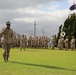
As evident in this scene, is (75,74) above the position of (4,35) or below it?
below

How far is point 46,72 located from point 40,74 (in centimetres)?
70

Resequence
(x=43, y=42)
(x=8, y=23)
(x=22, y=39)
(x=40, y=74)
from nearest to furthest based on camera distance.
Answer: (x=40, y=74) < (x=8, y=23) < (x=22, y=39) < (x=43, y=42)

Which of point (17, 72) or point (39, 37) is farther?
point (39, 37)

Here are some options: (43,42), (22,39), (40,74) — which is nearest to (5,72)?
(40,74)

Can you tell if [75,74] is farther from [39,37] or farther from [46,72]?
[39,37]

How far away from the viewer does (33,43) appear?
55.7 meters

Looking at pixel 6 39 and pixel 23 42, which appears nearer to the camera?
pixel 6 39

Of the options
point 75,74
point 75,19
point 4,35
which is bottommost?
point 75,74

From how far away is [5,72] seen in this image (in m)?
13.4

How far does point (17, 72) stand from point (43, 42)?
4079cm

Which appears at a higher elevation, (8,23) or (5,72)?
(8,23)

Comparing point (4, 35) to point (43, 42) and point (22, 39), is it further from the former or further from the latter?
point (43, 42)

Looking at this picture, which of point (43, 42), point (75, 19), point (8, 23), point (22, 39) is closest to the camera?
point (8, 23)

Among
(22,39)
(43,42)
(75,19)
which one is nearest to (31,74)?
(22,39)
